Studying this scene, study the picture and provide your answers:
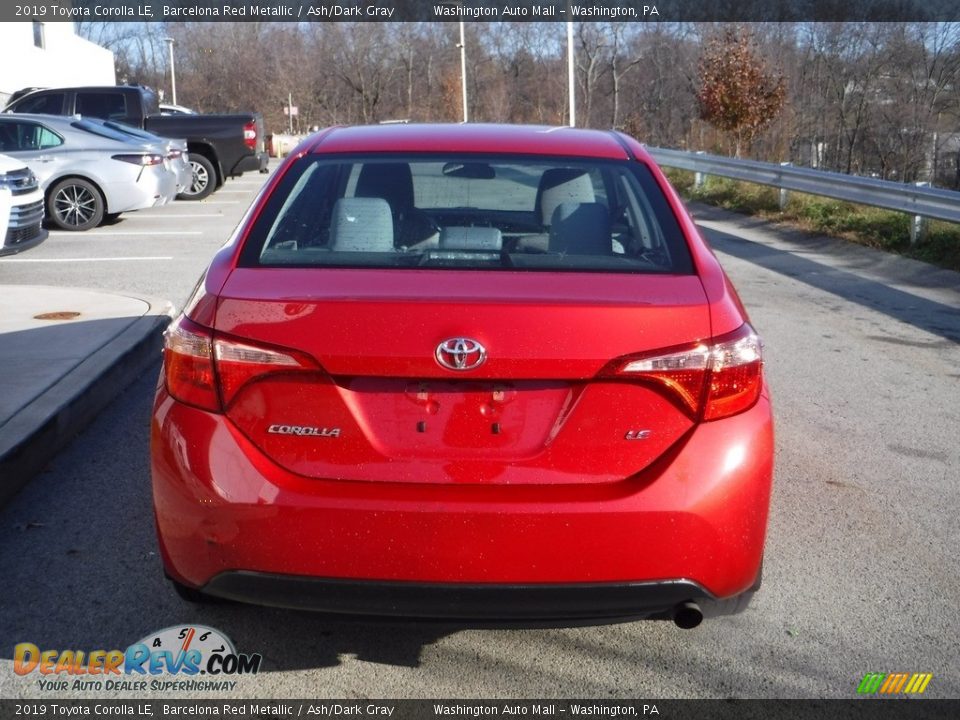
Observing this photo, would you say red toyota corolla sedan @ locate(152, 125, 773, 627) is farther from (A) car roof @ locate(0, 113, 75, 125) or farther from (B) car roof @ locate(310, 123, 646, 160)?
(A) car roof @ locate(0, 113, 75, 125)

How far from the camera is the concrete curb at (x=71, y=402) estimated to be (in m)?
4.93

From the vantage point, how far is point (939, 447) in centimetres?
558

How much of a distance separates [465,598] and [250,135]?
20.8 m

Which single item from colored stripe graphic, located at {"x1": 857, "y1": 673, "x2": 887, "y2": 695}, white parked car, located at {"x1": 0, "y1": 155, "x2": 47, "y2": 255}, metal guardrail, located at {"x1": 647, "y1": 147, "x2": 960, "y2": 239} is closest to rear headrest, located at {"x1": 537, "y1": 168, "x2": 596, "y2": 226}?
colored stripe graphic, located at {"x1": 857, "y1": 673, "x2": 887, "y2": 695}

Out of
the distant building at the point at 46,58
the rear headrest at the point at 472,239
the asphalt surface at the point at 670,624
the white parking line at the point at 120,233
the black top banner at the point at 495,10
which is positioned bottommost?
the asphalt surface at the point at 670,624

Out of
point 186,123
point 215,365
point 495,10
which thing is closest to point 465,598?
point 215,365

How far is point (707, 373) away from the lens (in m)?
2.92

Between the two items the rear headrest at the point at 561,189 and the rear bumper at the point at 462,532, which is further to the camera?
the rear headrest at the point at 561,189

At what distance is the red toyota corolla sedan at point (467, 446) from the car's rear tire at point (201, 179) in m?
19.6

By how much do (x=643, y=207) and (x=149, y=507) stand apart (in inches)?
96.2

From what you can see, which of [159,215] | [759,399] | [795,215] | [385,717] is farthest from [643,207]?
[159,215]

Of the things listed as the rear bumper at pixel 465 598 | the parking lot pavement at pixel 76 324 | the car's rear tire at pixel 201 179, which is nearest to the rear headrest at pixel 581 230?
the rear bumper at pixel 465 598

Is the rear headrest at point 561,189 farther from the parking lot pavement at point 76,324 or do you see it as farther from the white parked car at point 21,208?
the white parked car at point 21,208

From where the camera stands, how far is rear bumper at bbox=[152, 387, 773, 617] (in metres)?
2.81
